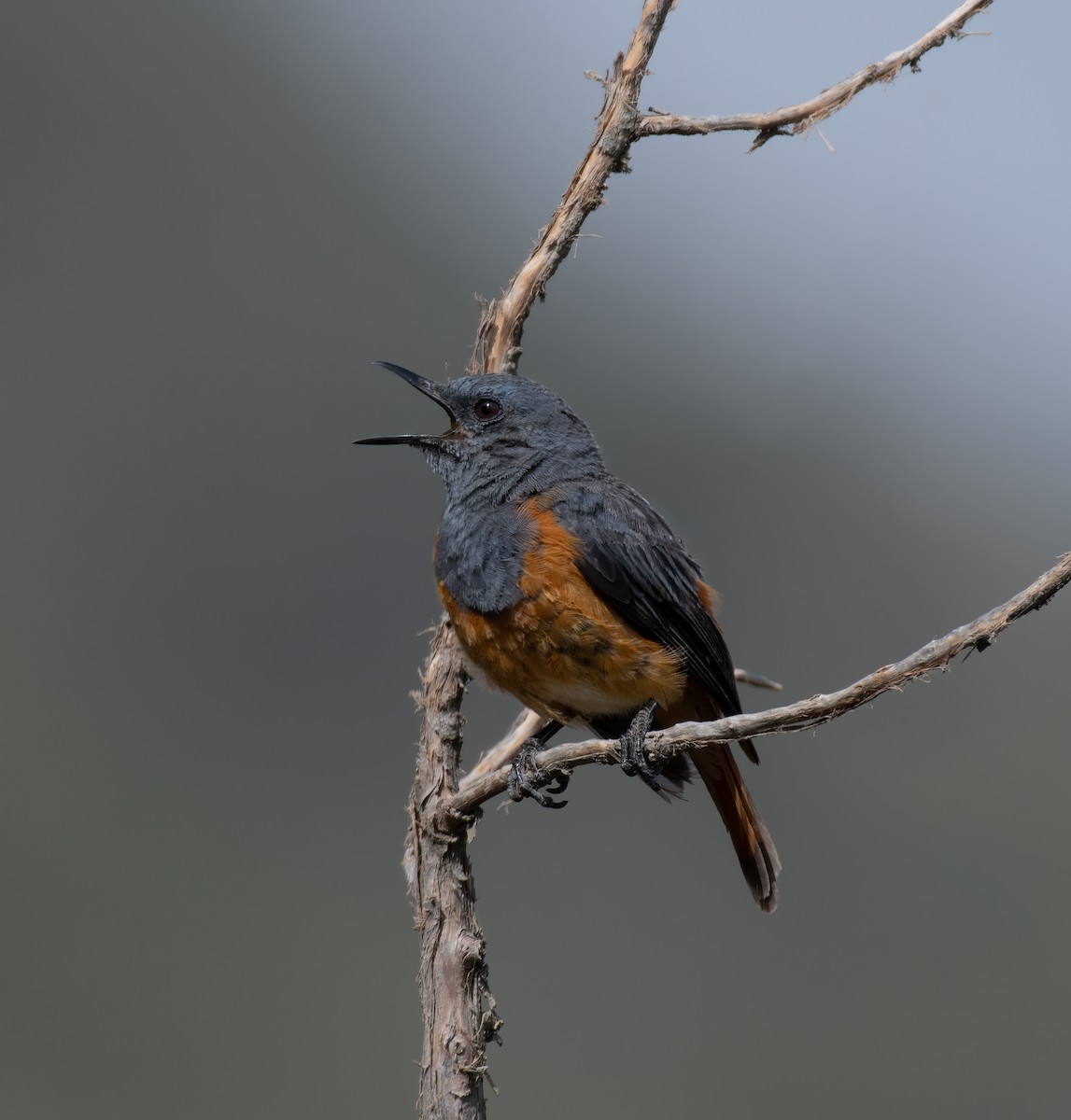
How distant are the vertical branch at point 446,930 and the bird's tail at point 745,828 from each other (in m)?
1.22

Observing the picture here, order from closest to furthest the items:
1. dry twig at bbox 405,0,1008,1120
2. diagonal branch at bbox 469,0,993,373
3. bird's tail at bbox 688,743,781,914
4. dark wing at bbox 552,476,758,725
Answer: dry twig at bbox 405,0,1008,1120 < dark wing at bbox 552,476,758,725 < diagonal branch at bbox 469,0,993,373 < bird's tail at bbox 688,743,781,914

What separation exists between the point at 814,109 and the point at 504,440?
2.02 meters

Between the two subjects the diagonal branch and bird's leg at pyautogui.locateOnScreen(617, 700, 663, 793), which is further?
the diagonal branch

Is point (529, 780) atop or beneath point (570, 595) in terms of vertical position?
beneath

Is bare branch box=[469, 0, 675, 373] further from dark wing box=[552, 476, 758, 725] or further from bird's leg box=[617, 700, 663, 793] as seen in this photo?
bird's leg box=[617, 700, 663, 793]

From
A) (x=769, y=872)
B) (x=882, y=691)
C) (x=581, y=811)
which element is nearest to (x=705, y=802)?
(x=581, y=811)

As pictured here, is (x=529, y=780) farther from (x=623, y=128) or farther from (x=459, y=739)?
(x=623, y=128)

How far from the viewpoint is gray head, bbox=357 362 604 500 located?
5.32 m

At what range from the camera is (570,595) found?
4.77 metres

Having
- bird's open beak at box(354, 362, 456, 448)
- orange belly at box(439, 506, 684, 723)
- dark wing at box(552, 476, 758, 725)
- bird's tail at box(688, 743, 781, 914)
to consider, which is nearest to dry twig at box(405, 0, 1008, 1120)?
bird's open beak at box(354, 362, 456, 448)

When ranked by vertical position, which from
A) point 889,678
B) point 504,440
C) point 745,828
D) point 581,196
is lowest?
point 889,678

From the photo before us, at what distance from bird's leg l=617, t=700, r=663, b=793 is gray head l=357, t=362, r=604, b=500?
1107 millimetres

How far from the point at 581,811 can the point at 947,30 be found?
68.2 feet

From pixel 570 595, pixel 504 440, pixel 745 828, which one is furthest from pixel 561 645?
pixel 745 828
